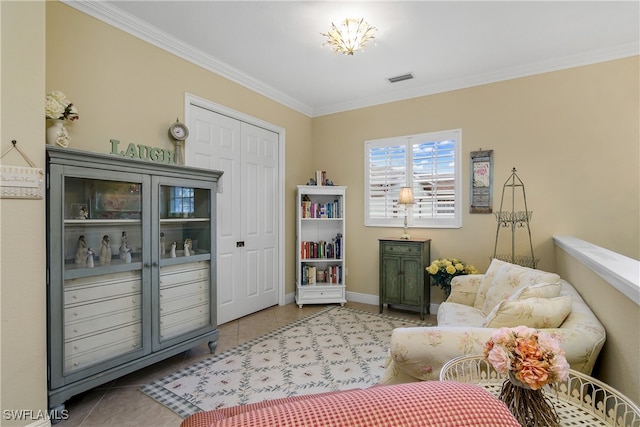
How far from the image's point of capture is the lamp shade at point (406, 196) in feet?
13.0

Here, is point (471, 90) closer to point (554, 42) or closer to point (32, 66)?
point (554, 42)

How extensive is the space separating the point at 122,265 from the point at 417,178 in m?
3.42

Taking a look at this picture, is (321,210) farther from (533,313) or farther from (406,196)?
(533,313)

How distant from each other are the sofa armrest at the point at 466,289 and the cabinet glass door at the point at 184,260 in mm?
2292

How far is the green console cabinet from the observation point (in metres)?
3.84

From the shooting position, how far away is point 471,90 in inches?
151

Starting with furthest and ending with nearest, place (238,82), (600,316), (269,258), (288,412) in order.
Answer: (269,258)
(238,82)
(600,316)
(288,412)

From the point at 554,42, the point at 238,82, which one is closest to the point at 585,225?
the point at 554,42

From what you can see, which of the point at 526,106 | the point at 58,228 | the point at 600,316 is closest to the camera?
the point at 600,316

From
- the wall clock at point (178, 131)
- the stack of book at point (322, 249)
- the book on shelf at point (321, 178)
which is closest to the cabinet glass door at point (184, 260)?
the wall clock at point (178, 131)

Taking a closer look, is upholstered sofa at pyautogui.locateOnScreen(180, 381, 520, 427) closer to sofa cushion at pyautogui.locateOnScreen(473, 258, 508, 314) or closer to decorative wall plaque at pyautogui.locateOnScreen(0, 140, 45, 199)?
decorative wall plaque at pyautogui.locateOnScreen(0, 140, 45, 199)

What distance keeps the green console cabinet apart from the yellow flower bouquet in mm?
201

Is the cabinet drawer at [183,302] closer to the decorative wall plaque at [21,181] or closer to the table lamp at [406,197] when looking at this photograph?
the decorative wall plaque at [21,181]

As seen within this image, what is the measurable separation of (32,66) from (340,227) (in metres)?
3.67
